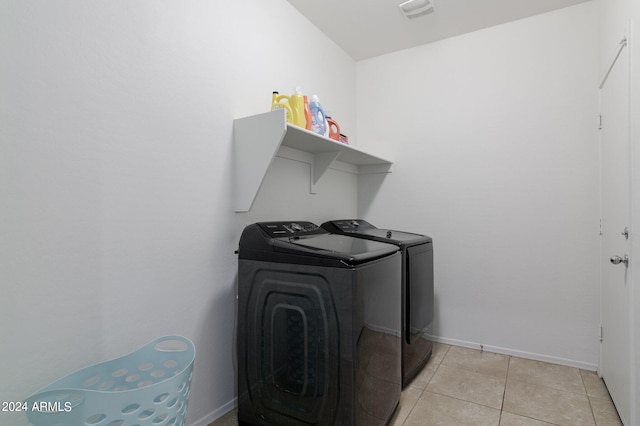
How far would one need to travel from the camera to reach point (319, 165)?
252 centimetres

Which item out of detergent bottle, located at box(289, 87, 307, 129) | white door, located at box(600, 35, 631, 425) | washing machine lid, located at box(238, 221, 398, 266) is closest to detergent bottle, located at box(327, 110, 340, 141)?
detergent bottle, located at box(289, 87, 307, 129)

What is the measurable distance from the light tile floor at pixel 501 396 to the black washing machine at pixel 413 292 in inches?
5.1

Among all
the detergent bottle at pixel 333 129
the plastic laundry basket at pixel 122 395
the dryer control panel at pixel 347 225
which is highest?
the detergent bottle at pixel 333 129

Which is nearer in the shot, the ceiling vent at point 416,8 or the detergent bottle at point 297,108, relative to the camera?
the detergent bottle at point 297,108

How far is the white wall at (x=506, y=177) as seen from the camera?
238cm

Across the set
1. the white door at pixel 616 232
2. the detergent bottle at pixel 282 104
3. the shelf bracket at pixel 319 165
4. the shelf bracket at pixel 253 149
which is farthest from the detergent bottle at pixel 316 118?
the white door at pixel 616 232

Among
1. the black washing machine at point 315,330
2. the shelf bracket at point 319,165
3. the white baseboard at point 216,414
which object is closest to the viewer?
the black washing machine at point 315,330

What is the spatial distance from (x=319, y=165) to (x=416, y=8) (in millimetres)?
1405

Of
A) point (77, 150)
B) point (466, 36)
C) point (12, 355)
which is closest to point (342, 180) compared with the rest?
point (466, 36)

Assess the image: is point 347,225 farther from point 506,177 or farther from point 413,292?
point 506,177

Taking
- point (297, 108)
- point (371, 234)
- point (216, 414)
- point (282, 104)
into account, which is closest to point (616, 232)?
point (371, 234)

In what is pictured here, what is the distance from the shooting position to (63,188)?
46.0 inches

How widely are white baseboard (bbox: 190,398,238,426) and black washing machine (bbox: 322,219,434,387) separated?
1.08 metres

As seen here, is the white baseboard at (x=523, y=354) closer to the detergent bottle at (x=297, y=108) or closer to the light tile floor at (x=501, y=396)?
the light tile floor at (x=501, y=396)
